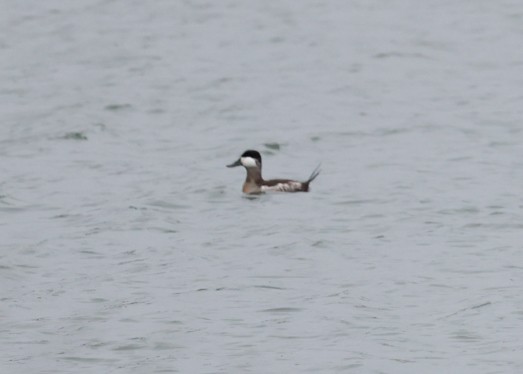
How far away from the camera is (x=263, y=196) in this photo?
65.1 feet

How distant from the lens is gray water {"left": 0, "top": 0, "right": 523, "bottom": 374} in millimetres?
12711

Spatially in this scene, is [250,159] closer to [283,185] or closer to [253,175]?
[253,175]

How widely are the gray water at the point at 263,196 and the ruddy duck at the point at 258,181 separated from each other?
0.54 feet

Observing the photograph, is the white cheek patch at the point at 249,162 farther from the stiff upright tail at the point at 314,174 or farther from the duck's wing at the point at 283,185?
the stiff upright tail at the point at 314,174

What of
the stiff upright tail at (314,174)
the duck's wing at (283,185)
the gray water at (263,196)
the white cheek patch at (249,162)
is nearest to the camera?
the gray water at (263,196)

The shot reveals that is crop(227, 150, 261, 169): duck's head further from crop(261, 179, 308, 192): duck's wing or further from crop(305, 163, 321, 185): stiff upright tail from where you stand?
crop(305, 163, 321, 185): stiff upright tail

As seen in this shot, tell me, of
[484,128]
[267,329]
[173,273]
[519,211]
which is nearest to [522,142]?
[484,128]

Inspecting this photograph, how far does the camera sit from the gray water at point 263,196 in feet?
41.7

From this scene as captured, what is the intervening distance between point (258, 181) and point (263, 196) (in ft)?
1.63

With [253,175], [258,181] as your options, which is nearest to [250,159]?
[253,175]

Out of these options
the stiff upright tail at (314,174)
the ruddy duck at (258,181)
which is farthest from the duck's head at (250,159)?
the stiff upright tail at (314,174)

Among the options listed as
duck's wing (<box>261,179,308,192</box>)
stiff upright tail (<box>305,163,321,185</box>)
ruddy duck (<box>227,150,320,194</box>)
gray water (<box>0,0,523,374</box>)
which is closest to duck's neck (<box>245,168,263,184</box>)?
ruddy duck (<box>227,150,320,194</box>)

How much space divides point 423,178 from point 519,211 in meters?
2.56

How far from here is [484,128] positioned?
78.7ft
